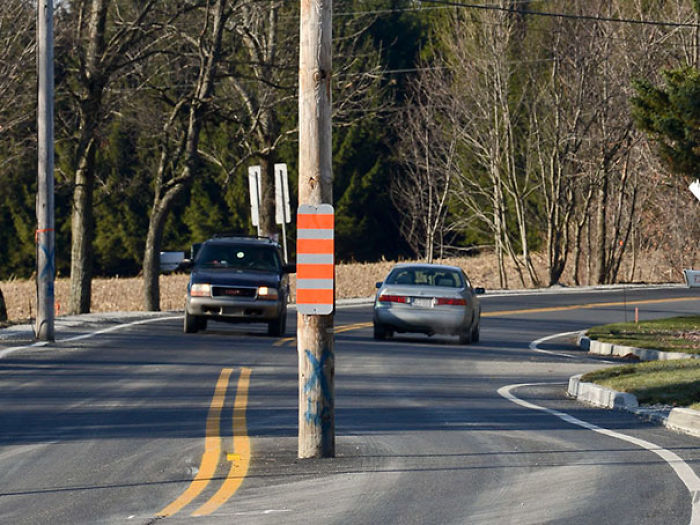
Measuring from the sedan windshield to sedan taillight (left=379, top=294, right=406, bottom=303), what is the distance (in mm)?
632

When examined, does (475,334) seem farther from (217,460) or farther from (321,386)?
(217,460)

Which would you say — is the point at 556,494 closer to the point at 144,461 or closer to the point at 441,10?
the point at 144,461

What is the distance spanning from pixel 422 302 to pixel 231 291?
3.59 metres

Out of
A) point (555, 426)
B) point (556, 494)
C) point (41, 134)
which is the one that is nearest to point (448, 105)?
point (41, 134)

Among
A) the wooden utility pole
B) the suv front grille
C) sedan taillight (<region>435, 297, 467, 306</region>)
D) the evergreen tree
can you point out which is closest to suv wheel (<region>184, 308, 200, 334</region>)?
the suv front grille

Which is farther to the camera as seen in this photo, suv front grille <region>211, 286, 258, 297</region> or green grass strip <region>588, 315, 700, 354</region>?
suv front grille <region>211, 286, 258, 297</region>

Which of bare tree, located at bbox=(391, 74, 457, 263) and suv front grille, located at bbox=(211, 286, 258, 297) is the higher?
bare tree, located at bbox=(391, 74, 457, 263)

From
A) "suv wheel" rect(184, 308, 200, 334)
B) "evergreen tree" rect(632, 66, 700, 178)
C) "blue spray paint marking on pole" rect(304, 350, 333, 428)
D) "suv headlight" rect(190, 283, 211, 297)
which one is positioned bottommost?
"suv wheel" rect(184, 308, 200, 334)

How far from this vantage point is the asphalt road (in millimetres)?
8320

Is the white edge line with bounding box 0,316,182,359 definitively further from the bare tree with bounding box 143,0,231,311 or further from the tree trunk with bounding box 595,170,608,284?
the tree trunk with bounding box 595,170,608,284

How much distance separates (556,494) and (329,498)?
1598 mm

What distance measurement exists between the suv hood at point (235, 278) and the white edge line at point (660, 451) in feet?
27.3

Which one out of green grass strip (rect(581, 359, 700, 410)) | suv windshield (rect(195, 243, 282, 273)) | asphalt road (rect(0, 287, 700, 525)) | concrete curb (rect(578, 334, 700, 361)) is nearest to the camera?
asphalt road (rect(0, 287, 700, 525))

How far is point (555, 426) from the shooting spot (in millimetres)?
12539
